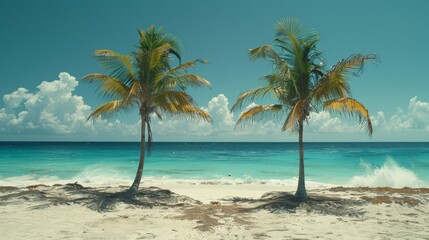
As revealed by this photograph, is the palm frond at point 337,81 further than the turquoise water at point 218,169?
No

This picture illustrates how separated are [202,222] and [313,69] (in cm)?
587

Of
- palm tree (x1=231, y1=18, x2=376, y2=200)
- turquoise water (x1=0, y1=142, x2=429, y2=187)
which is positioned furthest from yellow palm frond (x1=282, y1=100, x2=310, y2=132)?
turquoise water (x1=0, y1=142, x2=429, y2=187)

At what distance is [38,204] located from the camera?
8.41 metres

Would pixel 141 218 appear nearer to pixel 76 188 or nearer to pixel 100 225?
pixel 100 225

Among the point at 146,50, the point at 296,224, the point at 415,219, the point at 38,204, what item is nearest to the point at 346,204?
the point at 415,219

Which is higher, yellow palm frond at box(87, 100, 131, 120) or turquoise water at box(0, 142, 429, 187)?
yellow palm frond at box(87, 100, 131, 120)

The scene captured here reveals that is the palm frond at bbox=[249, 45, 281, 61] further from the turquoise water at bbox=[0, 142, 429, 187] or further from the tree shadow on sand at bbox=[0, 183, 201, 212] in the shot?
the turquoise water at bbox=[0, 142, 429, 187]

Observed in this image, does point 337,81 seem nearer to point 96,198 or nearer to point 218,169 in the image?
point 96,198

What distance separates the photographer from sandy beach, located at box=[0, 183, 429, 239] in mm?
6012

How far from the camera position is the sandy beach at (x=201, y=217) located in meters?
6.01

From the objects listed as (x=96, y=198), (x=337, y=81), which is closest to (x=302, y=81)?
(x=337, y=81)

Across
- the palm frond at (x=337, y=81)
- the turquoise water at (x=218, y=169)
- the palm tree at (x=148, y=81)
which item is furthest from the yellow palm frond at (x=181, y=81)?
the turquoise water at (x=218, y=169)

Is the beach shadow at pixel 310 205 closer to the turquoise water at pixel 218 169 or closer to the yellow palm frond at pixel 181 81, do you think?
the yellow palm frond at pixel 181 81

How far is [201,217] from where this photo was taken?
24.0 ft
